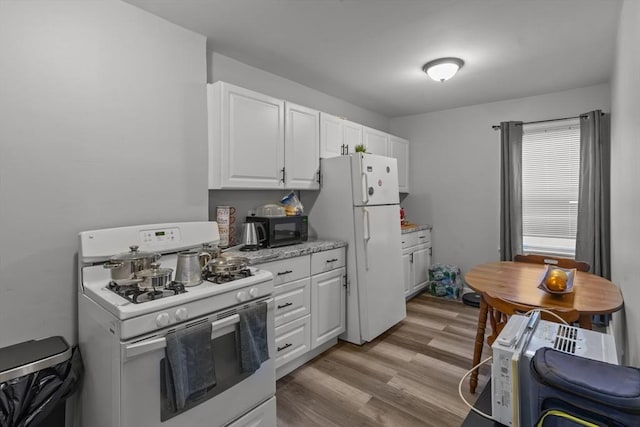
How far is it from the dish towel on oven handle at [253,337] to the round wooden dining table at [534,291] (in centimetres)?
127

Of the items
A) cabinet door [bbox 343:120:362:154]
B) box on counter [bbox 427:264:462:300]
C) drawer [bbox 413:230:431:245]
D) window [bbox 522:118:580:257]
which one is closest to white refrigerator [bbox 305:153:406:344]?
cabinet door [bbox 343:120:362:154]

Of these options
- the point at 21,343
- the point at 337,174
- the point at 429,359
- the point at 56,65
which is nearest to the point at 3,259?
the point at 21,343

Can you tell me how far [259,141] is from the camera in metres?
2.51

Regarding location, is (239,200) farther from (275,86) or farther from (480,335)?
(480,335)

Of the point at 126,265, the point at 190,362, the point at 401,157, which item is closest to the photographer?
the point at 190,362

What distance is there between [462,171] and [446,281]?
144 cm

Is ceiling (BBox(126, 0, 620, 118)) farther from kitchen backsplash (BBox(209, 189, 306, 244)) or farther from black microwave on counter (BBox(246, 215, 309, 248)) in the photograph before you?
black microwave on counter (BBox(246, 215, 309, 248))

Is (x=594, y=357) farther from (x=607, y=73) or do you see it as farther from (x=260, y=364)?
(x=607, y=73)

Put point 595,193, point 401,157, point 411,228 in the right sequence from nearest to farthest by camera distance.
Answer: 1. point 595,193
2. point 411,228
3. point 401,157

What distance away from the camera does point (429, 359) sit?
2.59 metres

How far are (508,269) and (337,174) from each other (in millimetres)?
1574

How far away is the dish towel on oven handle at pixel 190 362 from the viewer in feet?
4.34

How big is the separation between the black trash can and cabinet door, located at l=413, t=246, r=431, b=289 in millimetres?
3405

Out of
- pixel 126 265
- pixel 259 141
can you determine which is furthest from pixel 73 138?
pixel 259 141
